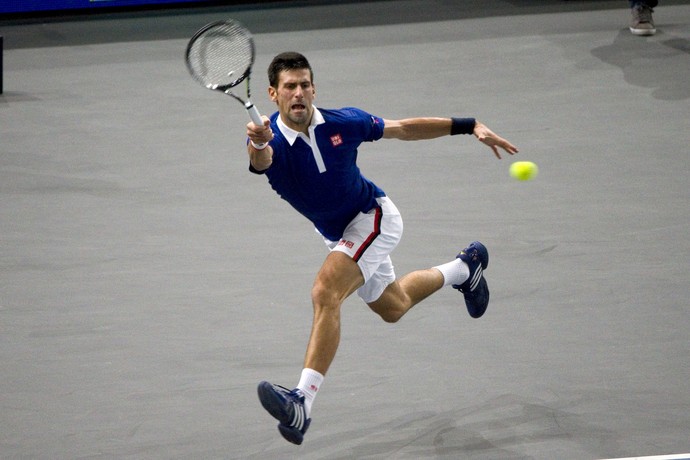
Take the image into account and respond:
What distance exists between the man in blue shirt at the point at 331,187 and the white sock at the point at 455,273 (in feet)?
1.10

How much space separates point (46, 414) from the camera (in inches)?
189

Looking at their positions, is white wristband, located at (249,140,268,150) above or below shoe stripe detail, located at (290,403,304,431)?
above

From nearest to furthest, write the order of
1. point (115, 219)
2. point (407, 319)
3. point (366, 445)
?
point (366, 445) < point (407, 319) < point (115, 219)

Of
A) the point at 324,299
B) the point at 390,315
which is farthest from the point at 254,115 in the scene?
the point at 390,315

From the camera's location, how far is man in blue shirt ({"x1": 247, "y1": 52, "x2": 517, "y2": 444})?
4449mm

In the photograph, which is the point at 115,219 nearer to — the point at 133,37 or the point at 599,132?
the point at 599,132

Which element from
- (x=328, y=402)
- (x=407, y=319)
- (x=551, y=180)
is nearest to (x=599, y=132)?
(x=551, y=180)

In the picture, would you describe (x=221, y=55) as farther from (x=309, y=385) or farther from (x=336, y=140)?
(x=309, y=385)

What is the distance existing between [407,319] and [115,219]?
2469mm

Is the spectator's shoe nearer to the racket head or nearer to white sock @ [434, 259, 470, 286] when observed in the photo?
white sock @ [434, 259, 470, 286]

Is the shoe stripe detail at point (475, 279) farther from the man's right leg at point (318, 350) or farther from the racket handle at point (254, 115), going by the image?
the racket handle at point (254, 115)

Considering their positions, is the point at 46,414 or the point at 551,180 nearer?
the point at 46,414

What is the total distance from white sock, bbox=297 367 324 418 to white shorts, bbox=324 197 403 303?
0.62 meters

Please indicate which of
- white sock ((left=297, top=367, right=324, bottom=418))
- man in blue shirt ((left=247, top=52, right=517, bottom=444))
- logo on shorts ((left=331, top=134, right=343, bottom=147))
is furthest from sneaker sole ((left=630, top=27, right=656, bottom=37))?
white sock ((left=297, top=367, right=324, bottom=418))
